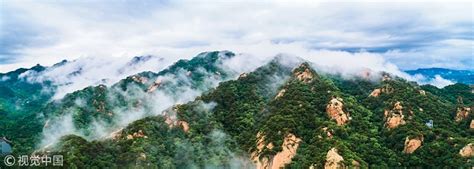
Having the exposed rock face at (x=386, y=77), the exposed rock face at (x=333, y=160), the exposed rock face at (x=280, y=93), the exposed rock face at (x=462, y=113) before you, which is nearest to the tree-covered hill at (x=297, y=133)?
the exposed rock face at (x=333, y=160)

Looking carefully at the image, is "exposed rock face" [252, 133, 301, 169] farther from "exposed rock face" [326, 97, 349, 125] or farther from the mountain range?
"exposed rock face" [326, 97, 349, 125]

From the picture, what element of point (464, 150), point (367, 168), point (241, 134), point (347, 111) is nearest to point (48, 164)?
point (241, 134)

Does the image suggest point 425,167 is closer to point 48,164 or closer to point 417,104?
point 417,104

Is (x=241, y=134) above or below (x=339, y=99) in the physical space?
below

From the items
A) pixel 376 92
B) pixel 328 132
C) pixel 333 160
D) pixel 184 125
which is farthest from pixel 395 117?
pixel 184 125

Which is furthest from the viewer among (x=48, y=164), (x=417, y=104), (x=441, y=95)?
(x=441, y=95)

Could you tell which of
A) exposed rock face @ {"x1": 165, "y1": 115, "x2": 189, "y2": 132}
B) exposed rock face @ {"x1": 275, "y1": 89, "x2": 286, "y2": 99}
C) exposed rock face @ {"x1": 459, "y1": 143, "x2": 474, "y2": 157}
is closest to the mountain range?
exposed rock face @ {"x1": 459, "y1": 143, "x2": 474, "y2": 157}
